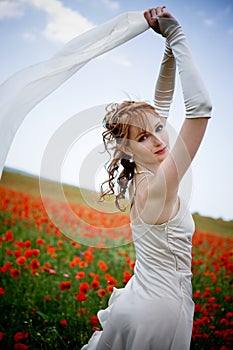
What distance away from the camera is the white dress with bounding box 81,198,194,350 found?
4.08ft

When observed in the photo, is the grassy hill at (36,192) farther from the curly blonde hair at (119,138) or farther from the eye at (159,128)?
the eye at (159,128)

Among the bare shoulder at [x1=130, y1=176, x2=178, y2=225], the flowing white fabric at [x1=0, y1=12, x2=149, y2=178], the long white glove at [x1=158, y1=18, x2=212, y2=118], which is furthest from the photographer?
the flowing white fabric at [x1=0, y1=12, x2=149, y2=178]

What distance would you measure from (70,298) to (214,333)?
0.83m

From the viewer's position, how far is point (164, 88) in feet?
4.85

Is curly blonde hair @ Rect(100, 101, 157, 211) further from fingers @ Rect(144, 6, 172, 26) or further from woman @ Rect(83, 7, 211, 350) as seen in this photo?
fingers @ Rect(144, 6, 172, 26)

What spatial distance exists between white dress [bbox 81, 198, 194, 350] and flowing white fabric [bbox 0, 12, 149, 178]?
21.2 inches

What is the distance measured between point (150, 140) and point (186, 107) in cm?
22

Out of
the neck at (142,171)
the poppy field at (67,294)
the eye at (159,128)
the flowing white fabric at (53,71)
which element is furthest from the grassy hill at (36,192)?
the eye at (159,128)

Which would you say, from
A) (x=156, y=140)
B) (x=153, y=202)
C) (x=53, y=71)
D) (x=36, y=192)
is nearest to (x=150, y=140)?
(x=156, y=140)

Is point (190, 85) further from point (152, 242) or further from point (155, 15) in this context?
point (152, 242)

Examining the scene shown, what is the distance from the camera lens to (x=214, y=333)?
6.99 feet

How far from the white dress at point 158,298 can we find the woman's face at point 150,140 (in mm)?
160

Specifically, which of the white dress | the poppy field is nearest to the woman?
the white dress

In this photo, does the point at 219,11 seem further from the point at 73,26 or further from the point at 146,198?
the point at 146,198
